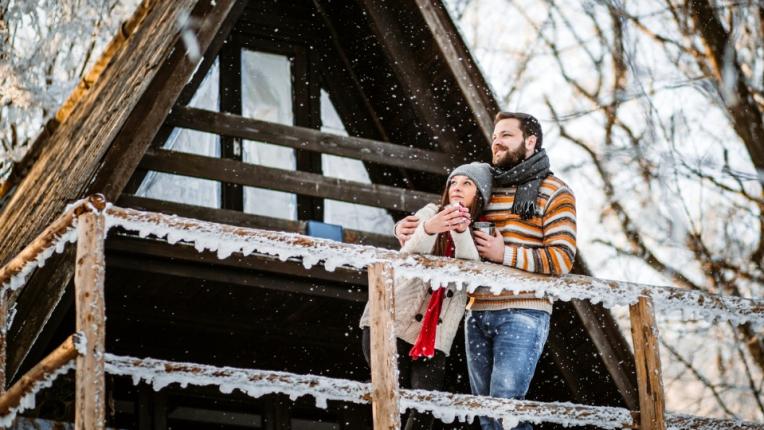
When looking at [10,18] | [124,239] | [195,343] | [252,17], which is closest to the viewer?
[124,239]

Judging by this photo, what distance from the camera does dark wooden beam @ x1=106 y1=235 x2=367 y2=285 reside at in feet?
22.3

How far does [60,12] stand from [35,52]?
25.9 inches

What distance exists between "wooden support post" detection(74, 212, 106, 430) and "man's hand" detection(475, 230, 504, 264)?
5.47ft

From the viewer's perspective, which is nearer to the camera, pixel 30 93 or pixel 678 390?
pixel 30 93

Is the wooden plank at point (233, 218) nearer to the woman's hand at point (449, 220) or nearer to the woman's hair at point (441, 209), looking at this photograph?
the woman's hair at point (441, 209)

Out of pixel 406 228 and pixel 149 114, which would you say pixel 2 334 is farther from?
pixel 149 114

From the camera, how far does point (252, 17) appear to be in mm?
8711

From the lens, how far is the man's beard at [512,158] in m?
5.28

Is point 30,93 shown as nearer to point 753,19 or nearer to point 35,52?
point 35,52

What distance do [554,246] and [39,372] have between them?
2.24m

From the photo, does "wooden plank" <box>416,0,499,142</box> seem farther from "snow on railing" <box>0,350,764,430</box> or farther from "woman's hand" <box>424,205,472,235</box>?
"snow on railing" <box>0,350,764,430</box>

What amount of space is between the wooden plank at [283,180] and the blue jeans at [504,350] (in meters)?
2.56

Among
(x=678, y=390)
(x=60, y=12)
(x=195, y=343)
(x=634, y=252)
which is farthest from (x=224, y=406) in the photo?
(x=678, y=390)

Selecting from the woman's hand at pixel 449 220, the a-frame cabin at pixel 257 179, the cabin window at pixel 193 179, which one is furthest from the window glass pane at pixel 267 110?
the woman's hand at pixel 449 220
